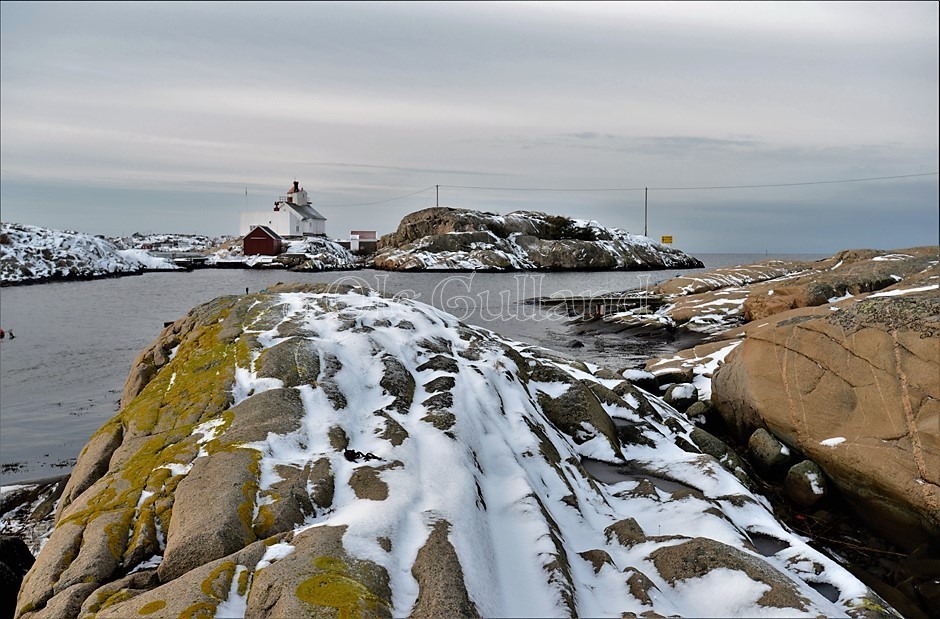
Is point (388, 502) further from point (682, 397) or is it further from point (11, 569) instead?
point (682, 397)

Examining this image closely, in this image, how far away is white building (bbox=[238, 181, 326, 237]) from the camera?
137 m

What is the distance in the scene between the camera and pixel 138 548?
22.4ft

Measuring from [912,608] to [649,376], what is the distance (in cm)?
1041

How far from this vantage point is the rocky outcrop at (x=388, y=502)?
6133mm

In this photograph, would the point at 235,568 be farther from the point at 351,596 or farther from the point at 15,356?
the point at 15,356

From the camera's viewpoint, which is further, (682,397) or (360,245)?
(360,245)

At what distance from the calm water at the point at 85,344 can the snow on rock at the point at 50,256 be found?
11.4 m

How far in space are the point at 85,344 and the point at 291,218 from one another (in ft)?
356

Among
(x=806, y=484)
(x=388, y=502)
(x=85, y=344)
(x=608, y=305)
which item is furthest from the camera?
(x=608, y=305)

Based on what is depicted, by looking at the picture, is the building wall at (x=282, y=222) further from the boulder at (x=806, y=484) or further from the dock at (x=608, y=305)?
the boulder at (x=806, y=484)

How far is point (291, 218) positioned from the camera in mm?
137250

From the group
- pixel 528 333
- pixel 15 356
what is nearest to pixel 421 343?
pixel 528 333

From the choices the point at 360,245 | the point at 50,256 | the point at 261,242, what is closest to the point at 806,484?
the point at 50,256

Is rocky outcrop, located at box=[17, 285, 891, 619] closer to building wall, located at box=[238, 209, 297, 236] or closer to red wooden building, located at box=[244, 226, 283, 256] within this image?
red wooden building, located at box=[244, 226, 283, 256]
